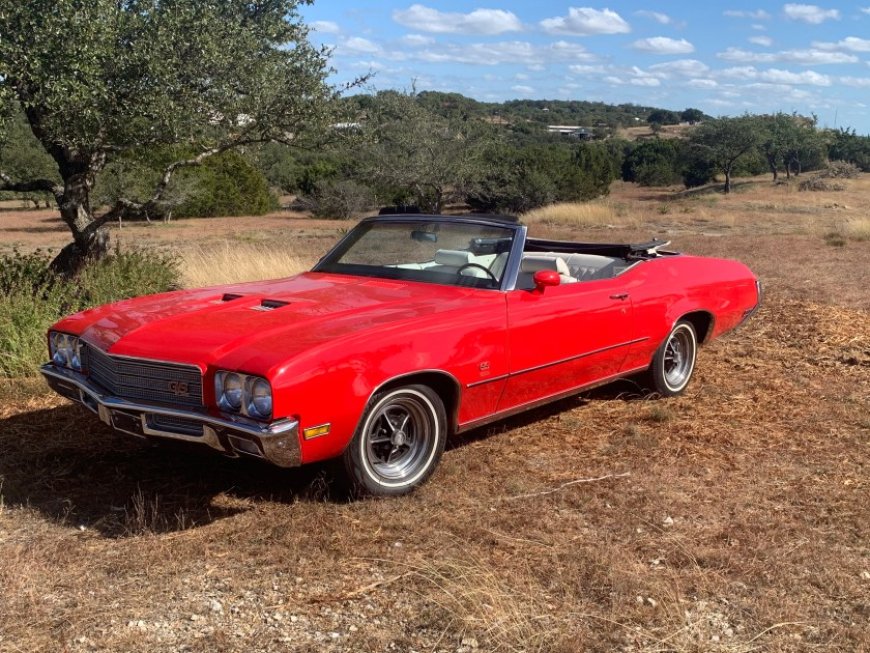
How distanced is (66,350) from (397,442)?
5.94 feet

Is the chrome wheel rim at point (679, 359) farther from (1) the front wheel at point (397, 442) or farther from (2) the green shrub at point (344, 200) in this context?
(2) the green shrub at point (344, 200)

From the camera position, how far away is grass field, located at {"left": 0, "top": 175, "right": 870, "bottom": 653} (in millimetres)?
3006

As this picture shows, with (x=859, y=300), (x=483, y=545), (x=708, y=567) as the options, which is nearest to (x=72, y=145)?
(x=483, y=545)

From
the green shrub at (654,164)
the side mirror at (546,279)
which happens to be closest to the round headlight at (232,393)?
the side mirror at (546,279)

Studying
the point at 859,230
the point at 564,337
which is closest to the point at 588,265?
the point at 564,337

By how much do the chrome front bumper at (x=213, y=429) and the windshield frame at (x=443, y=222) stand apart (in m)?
1.61

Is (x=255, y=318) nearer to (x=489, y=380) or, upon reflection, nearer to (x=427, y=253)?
(x=489, y=380)

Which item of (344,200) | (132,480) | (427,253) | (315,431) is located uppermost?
(344,200)

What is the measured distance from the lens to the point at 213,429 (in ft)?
12.0

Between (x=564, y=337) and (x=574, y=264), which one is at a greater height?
(x=574, y=264)

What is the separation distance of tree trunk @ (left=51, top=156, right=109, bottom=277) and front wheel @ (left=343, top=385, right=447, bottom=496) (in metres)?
6.02

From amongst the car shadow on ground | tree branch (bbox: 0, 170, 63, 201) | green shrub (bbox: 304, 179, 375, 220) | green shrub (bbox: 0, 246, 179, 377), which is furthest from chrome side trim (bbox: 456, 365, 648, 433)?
green shrub (bbox: 304, 179, 375, 220)

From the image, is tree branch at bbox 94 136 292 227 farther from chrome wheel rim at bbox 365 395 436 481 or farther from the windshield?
chrome wheel rim at bbox 365 395 436 481

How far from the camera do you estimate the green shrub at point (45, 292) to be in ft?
21.6
